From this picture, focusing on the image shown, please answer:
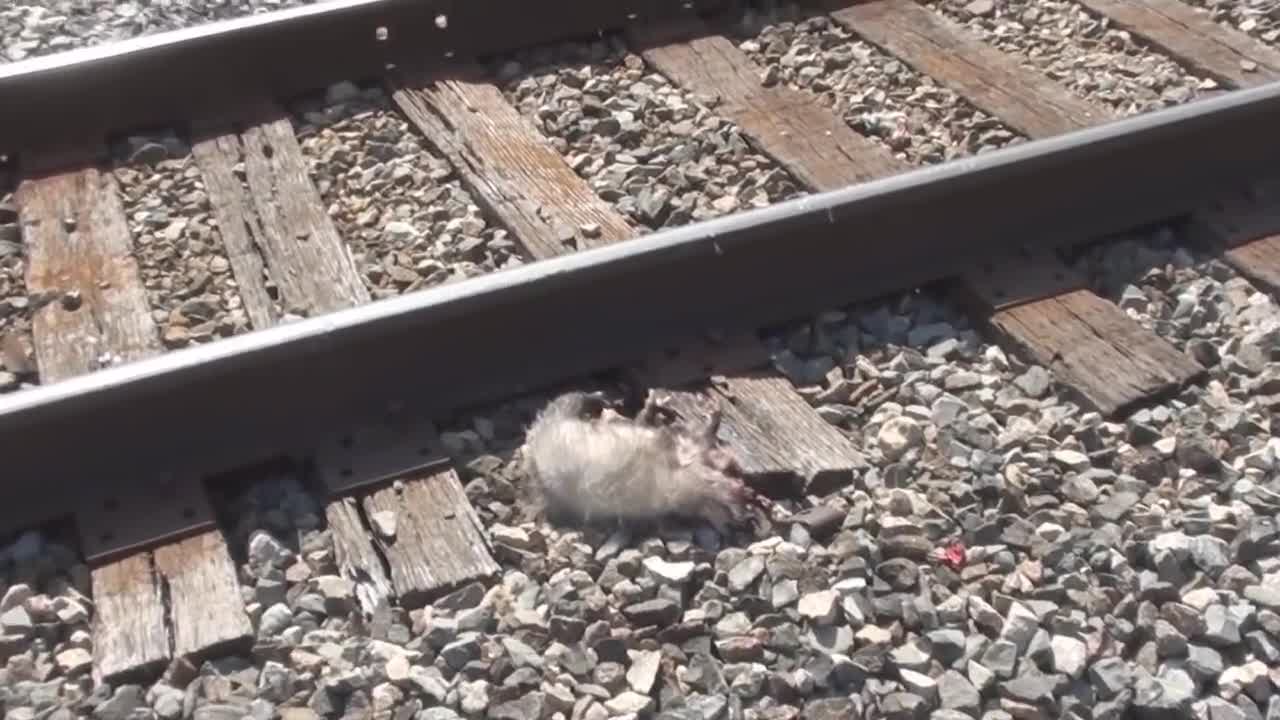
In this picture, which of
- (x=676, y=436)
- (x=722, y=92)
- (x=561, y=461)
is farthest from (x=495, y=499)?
(x=722, y=92)

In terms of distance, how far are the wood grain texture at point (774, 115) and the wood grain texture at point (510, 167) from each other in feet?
1.85

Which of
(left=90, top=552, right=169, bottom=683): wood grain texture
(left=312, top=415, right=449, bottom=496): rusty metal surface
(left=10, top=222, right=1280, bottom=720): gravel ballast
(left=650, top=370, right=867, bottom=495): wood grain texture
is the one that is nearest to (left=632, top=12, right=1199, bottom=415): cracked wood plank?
(left=10, top=222, right=1280, bottom=720): gravel ballast

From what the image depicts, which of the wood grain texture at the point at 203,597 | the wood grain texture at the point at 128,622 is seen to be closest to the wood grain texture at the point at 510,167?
the wood grain texture at the point at 203,597

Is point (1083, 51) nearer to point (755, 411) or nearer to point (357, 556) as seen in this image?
point (755, 411)

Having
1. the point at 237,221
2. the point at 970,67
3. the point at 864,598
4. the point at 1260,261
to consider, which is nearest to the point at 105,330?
the point at 237,221

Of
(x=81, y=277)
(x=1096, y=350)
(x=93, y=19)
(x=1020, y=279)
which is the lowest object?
(x=1096, y=350)

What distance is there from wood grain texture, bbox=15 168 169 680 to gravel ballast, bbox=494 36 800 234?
1.26 metres

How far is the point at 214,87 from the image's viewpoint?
4945mm

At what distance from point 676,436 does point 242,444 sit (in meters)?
0.94

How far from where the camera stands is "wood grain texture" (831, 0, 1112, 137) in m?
4.94

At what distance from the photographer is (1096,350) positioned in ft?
13.1

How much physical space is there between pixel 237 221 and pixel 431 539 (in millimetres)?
1466

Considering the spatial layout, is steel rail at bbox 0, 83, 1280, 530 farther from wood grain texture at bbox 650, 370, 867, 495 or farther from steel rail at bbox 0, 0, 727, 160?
steel rail at bbox 0, 0, 727, 160

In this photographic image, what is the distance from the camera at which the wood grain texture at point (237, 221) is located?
4.16 metres
